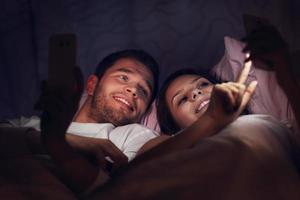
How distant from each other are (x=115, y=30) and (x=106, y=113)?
313mm

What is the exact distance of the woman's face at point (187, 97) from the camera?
1.08m

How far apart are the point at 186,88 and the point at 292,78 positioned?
0.35 meters

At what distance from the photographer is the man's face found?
112cm

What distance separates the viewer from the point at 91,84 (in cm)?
121

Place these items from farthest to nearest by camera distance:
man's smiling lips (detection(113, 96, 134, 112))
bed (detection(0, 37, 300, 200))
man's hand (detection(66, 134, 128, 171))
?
man's smiling lips (detection(113, 96, 134, 112)) < man's hand (detection(66, 134, 128, 171)) < bed (detection(0, 37, 300, 200))

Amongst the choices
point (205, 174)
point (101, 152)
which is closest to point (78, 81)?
point (101, 152)

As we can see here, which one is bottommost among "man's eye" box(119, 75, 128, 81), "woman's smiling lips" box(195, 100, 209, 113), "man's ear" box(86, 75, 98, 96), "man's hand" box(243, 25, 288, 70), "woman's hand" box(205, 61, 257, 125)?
"man's ear" box(86, 75, 98, 96)

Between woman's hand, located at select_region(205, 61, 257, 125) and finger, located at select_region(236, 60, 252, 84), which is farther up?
finger, located at select_region(236, 60, 252, 84)

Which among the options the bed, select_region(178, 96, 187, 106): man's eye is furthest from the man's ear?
the bed

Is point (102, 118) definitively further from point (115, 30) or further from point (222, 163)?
point (222, 163)

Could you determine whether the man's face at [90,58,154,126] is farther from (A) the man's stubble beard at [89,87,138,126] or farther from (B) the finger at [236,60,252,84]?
(B) the finger at [236,60,252,84]

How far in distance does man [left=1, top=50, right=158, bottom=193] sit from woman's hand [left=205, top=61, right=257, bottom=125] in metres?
0.21

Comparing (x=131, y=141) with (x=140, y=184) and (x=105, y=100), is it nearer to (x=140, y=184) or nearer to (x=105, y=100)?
(x=105, y=100)

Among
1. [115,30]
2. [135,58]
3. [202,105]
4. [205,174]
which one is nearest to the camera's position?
[205,174]
